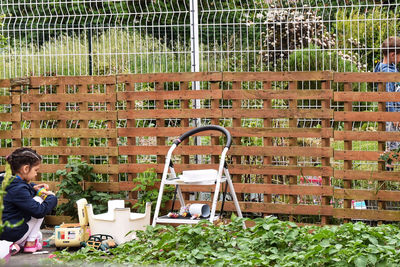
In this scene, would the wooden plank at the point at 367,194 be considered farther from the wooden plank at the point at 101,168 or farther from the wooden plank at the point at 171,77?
the wooden plank at the point at 101,168

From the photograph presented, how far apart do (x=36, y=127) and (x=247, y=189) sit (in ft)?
7.99

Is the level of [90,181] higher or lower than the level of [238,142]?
lower

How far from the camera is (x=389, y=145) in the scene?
6.44 meters

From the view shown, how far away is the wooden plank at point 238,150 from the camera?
6277mm

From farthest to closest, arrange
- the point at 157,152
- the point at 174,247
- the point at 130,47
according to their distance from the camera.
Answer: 1. the point at 130,47
2. the point at 157,152
3. the point at 174,247

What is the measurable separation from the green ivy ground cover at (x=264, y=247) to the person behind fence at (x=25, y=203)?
0.77m

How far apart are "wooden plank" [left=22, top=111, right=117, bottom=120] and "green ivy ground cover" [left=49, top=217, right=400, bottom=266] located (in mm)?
2127

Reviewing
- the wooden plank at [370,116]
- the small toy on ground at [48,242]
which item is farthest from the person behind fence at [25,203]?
the wooden plank at [370,116]

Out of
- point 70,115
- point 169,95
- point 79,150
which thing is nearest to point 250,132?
point 169,95

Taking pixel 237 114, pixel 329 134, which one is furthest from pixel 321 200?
pixel 237 114

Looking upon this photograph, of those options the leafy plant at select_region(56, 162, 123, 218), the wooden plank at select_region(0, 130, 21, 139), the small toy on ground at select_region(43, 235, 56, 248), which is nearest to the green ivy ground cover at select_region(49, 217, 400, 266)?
the small toy on ground at select_region(43, 235, 56, 248)

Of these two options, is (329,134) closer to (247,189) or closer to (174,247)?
(247,189)

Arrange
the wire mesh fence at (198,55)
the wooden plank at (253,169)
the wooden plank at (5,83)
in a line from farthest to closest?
1. the wooden plank at (5,83)
2. the wire mesh fence at (198,55)
3. the wooden plank at (253,169)

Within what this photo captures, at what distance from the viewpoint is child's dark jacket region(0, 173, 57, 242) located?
5.51 meters
